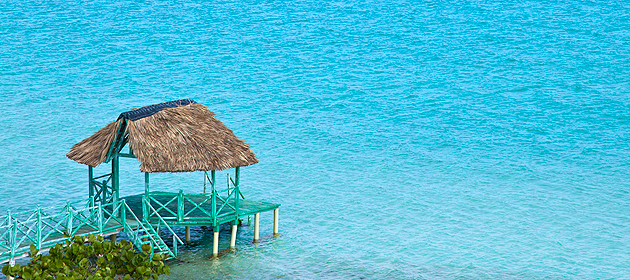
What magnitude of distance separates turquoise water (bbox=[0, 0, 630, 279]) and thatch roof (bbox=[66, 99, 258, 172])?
2529mm

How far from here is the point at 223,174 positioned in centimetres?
2786

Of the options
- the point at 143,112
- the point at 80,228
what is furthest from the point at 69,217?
the point at 143,112

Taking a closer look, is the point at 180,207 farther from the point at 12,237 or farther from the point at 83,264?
the point at 83,264

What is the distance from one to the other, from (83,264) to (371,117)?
2758 centimetres

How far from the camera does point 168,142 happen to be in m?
17.5

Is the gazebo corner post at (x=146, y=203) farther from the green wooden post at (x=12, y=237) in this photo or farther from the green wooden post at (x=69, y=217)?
the green wooden post at (x=12, y=237)

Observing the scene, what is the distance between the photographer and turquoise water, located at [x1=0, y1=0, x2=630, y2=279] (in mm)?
20328

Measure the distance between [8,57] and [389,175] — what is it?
2969cm

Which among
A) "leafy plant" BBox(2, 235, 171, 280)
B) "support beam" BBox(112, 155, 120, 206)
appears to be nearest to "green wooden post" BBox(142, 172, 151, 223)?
"support beam" BBox(112, 155, 120, 206)

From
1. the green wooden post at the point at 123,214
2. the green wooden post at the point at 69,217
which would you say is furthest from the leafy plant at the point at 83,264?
the green wooden post at the point at 123,214

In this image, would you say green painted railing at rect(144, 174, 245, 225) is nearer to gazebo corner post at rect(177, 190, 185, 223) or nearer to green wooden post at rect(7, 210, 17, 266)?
gazebo corner post at rect(177, 190, 185, 223)

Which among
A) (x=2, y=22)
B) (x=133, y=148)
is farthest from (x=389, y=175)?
(x=2, y=22)

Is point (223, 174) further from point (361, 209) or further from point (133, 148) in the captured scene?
point (133, 148)

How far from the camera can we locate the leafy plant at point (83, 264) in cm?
1090
